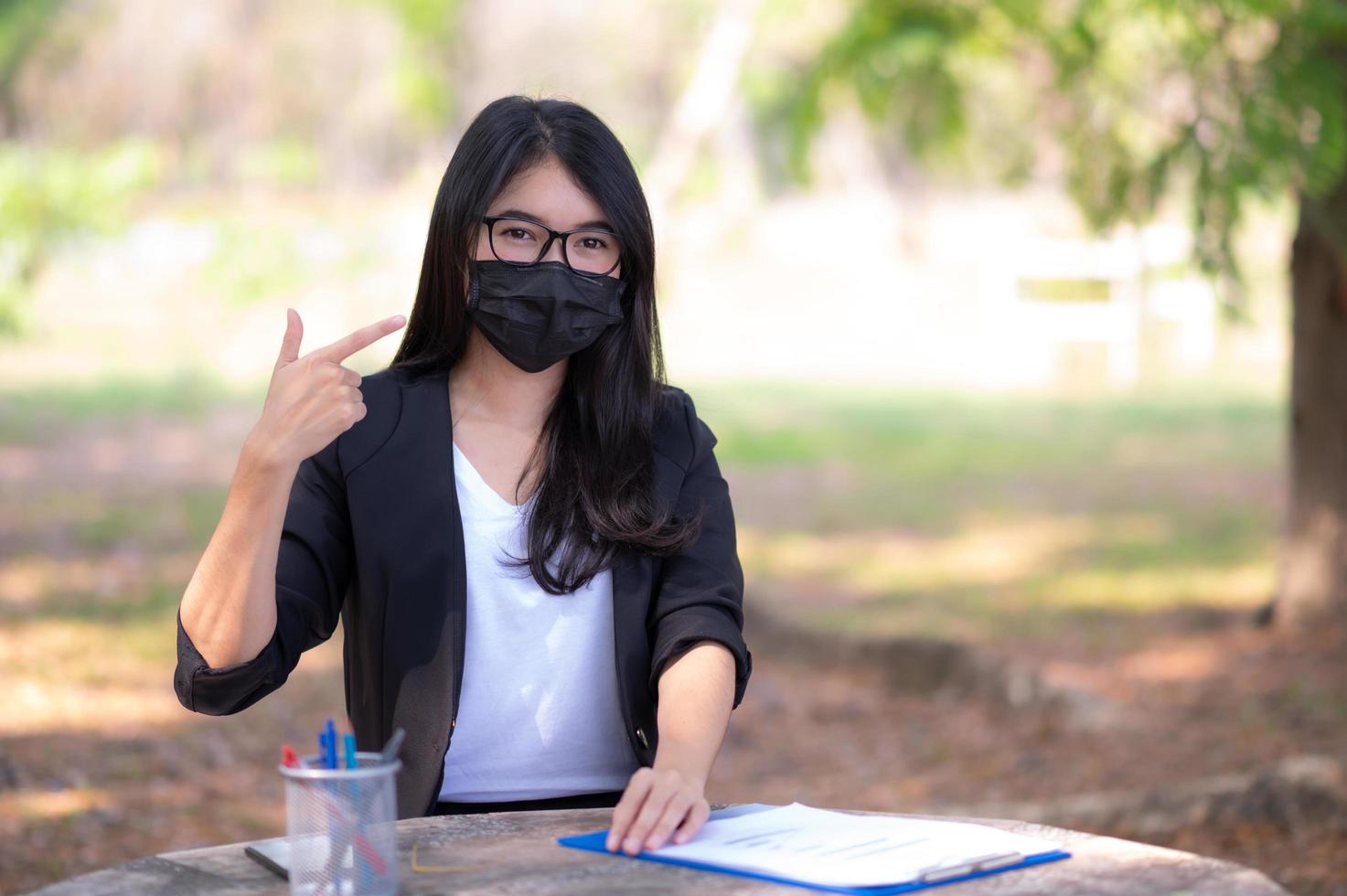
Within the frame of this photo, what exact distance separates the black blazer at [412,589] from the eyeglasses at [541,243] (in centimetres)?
27

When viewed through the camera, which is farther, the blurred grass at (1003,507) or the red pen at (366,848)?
the blurred grass at (1003,507)

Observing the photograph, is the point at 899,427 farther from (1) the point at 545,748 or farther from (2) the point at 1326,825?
(1) the point at 545,748

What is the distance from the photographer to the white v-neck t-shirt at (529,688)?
2.47 m

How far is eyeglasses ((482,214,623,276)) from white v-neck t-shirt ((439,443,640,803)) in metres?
0.45

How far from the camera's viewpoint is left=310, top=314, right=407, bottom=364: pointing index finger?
2.19 m

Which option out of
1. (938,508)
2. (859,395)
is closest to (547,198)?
(938,508)

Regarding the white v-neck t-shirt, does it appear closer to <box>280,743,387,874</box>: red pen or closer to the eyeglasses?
the eyeglasses

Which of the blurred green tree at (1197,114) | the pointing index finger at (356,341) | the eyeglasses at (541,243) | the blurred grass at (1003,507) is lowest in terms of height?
the blurred grass at (1003,507)

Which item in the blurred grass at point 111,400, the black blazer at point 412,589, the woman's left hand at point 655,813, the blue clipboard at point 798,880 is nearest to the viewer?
the blue clipboard at point 798,880

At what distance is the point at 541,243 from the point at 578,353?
0.74ft

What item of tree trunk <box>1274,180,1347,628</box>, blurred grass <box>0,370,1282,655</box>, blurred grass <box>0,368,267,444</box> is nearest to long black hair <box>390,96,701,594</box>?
tree trunk <box>1274,180,1347,628</box>

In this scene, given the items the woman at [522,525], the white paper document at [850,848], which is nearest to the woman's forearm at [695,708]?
the woman at [522,525]

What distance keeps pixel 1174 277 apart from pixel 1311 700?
190cm

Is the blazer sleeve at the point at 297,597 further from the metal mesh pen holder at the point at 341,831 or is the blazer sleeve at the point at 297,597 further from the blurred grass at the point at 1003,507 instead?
the blurred grass at the point at 1003,507
